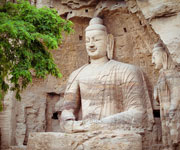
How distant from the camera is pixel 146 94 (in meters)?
8.09

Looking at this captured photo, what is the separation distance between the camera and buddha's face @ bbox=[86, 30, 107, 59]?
8.67 m

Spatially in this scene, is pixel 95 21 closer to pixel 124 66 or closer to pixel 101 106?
pixel 124 66

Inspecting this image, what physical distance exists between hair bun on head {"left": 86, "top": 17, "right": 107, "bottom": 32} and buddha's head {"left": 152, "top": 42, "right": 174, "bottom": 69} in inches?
67.9

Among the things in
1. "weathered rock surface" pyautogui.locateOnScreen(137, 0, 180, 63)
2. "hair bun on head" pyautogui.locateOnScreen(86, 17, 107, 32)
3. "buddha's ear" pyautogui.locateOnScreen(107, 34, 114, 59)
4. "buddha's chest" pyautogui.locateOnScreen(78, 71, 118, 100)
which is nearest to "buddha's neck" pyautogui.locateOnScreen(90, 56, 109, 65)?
"buddha's ear" pyautogui.locateOnScreen(107, 34, 114, 59)

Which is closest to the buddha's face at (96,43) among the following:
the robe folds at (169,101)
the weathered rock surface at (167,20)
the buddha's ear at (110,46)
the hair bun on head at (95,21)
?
the buddha's ear at (110,46)

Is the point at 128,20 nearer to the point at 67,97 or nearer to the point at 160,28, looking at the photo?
the point at 160,28

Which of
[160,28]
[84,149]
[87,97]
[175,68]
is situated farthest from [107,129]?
[160,28]

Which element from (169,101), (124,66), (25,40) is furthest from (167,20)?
(25,40)

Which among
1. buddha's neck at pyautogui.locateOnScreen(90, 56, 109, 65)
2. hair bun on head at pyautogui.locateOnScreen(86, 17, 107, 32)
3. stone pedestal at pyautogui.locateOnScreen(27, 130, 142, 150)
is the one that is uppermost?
hair bun on head at pyautogui.locateOnScreen(86, 17, 107, 32)

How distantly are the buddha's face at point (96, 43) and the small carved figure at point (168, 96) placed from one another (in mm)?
1595

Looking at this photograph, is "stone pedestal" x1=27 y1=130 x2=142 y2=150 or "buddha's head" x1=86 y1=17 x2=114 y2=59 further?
"buddha's head" x1=86 y1=17 x2=114 y2=59

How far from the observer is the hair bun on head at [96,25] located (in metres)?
8.74

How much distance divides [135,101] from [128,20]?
7.54 feet

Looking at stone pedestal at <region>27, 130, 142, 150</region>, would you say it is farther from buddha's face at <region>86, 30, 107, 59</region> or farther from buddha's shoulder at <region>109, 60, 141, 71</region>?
buddha's face at <region>86, 30, 107, 59</region>
